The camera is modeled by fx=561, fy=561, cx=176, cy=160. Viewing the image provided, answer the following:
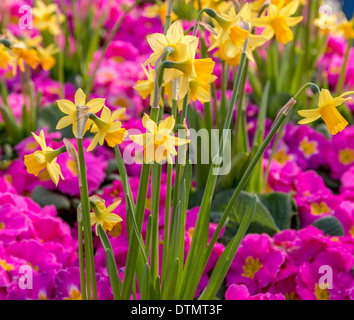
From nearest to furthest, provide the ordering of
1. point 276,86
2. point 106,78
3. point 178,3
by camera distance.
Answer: point 276,86 → point 106,78 → point 178,3

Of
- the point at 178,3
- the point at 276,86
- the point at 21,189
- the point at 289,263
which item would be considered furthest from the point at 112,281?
the point at 178,3

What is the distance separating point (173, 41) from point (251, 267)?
0.54 m

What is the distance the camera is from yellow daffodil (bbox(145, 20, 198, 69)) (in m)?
0.70

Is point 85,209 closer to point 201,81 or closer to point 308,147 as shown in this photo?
point 201,81

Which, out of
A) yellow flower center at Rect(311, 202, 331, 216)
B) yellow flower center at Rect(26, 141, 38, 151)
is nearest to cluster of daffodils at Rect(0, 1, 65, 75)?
yellow flower center at Rect(26, 141, 38, 151)

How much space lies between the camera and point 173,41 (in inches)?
A: 28.3

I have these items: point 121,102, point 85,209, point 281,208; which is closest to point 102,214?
point 85,209

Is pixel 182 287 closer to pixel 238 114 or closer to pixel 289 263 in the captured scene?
pixel 289 263

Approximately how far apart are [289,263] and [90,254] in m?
0.45

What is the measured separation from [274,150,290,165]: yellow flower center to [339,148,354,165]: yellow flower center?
14 centimetres

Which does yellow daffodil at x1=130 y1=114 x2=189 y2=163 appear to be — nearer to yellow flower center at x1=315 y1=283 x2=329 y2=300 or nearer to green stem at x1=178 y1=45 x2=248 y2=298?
green stem at x1=178 y1=45 x2=248 y2=298

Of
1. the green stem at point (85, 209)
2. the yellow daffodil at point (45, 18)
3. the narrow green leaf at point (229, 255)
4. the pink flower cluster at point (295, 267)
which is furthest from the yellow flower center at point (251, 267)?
the yellow daffodil at point (45, 18)

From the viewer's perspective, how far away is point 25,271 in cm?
103
